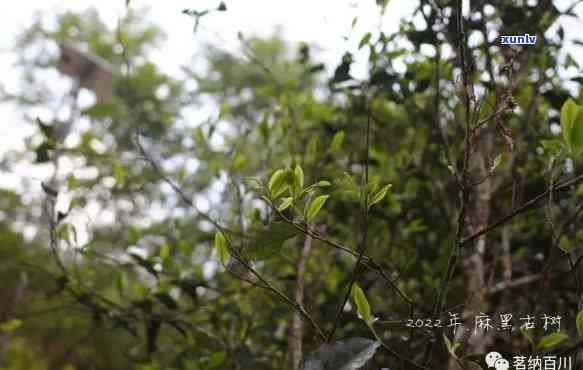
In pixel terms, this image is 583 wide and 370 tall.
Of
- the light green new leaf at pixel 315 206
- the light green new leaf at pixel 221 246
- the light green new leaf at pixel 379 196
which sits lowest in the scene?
the light green new leaf at pixel 221 246

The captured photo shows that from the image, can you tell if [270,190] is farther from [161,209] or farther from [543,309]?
[161,209]

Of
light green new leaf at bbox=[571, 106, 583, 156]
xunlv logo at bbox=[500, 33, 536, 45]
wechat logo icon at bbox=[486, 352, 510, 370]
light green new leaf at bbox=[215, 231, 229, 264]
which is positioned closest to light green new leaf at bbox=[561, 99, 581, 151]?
light green new leaf at bbox=[571, 106, 583, 156]

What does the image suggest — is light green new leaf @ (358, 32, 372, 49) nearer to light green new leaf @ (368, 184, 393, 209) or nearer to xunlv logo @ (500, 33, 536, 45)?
xunlv logo @ (500, 33, 536, 45)

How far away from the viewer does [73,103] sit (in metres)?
5.24

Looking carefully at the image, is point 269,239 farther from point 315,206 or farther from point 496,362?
point 496,362

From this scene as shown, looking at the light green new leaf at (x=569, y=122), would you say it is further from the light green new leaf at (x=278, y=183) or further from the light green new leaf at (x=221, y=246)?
the light green new leaf at (x=221, y=246)

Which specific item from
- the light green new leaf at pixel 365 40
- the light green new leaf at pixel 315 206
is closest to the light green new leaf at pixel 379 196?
the light green new leaf at pixel 315 206

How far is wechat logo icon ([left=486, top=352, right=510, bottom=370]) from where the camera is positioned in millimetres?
747

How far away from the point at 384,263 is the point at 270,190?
949mm

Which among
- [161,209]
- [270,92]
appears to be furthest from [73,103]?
[270,92]

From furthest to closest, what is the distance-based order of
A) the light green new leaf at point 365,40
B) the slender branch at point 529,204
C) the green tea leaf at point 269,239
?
1. the light green new leaf at point 365,40
2. the green tea leaf at point 269,239
3. the slender branch at point 529,204

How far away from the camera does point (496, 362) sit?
0.76 meters

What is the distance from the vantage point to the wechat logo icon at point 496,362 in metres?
0.75

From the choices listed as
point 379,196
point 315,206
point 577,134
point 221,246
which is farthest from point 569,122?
point 221,246
